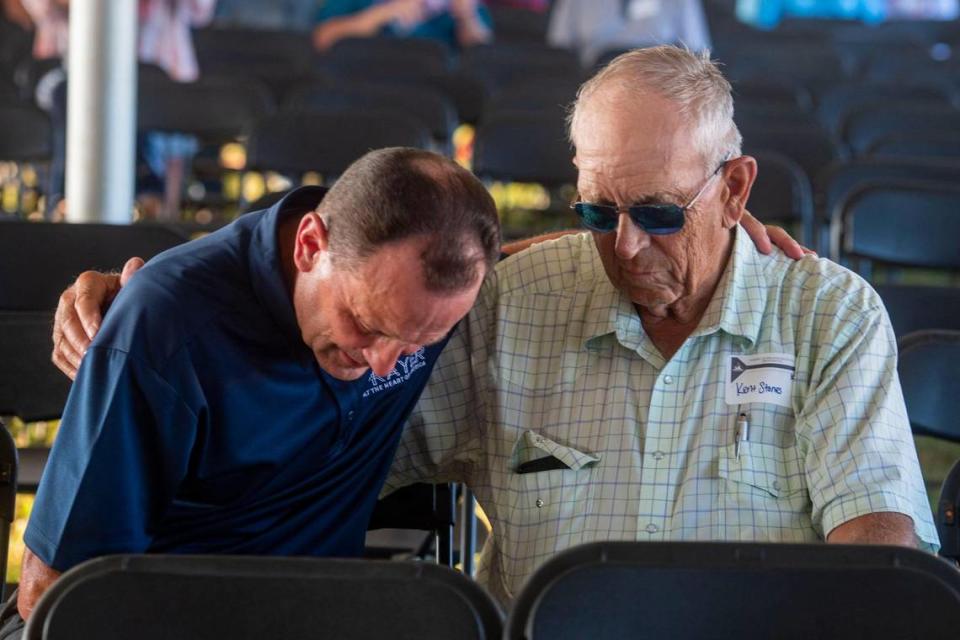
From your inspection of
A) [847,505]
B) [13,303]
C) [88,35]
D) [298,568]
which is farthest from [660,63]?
[88,35]

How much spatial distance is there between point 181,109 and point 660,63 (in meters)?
5.07

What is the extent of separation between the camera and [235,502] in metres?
2.29

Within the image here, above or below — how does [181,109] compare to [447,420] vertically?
above

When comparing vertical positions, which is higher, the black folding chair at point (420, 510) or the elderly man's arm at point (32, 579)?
the black folding chair at point (420, 510)

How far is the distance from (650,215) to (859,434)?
1.69 ft

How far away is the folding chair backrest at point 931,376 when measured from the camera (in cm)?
303

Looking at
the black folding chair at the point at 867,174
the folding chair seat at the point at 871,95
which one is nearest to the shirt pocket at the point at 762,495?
the black folding chair at the point at 867,174

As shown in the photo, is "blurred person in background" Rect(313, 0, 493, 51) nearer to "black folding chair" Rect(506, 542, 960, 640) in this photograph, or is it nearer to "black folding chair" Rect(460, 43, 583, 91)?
"black folding chair" Rect(460, 43, 583, 91)

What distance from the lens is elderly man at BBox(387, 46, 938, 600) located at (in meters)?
2.45

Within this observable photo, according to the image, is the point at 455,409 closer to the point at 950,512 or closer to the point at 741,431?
the point at 741,431

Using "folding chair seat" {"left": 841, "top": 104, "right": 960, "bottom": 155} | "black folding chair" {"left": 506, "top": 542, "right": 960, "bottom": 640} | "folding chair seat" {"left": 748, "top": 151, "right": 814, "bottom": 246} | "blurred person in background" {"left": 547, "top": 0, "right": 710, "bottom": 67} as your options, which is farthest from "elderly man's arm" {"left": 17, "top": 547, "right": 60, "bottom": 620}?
"blurred person in background" {"left": 547, "top": 0, "right": 710, "bottom": 67}

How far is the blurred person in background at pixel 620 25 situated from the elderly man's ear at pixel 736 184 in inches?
259

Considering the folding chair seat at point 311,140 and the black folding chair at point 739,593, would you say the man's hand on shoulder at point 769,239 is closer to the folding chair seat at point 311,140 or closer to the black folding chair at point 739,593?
the black folding chair at point 739,593

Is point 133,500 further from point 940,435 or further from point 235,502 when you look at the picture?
point 940,435
